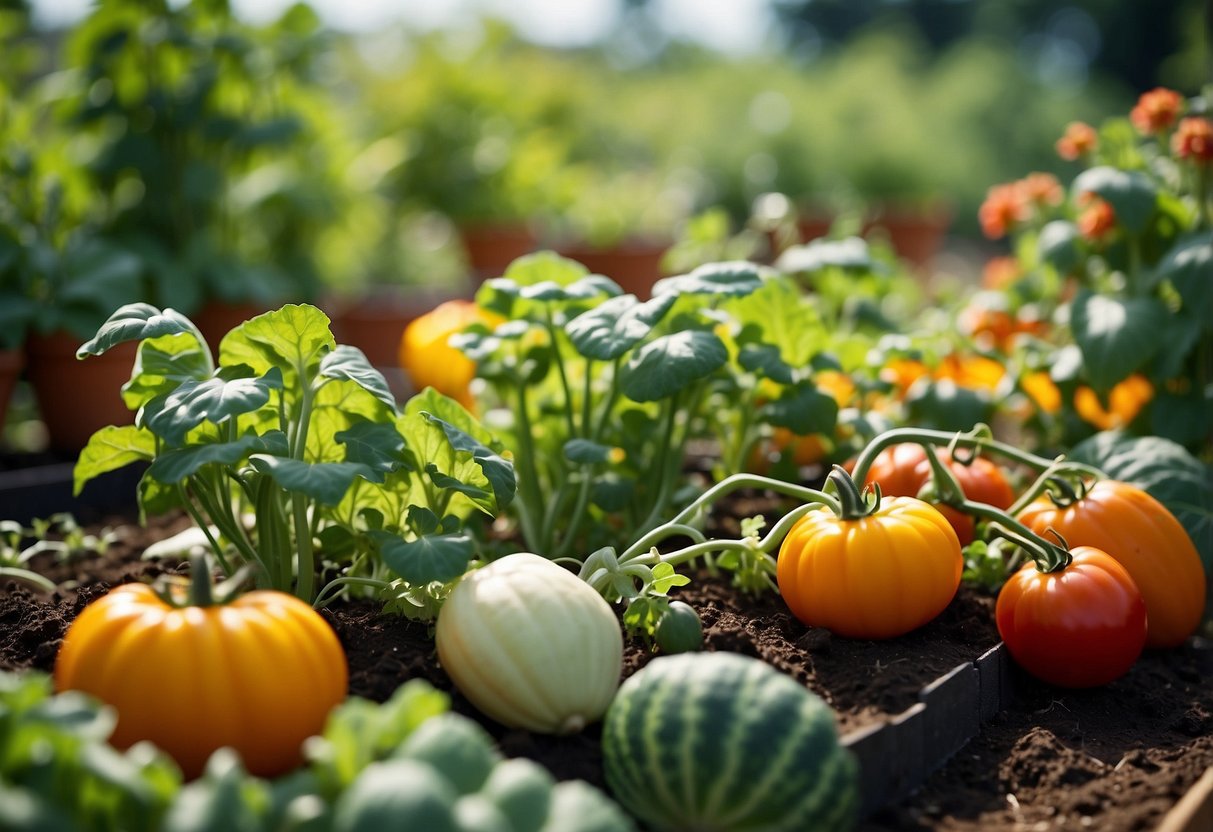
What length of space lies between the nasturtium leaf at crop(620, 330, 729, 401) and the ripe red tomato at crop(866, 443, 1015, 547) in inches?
23.1

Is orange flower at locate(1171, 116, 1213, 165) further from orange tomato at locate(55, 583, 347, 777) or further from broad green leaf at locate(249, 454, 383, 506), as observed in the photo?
orange tomato at locate(55, 583, 347, 777)

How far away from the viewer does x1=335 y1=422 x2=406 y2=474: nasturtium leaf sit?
211 centimetres

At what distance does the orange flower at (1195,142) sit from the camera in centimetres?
307

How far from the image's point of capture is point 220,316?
4.43 meters

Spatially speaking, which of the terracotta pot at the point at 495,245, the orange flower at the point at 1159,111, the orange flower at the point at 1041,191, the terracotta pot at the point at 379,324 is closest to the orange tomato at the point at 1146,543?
the orange flower at the point at 1159,111

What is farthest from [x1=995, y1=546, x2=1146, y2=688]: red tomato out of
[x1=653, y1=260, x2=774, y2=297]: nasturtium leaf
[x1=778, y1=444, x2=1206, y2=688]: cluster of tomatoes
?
[x1=653, y1=260, x2=774, y2=297]: nasturtium leaf

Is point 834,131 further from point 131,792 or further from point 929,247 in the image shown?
point 131,792

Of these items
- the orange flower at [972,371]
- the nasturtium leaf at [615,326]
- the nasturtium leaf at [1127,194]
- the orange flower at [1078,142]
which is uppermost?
the orange flower at [1078,142]

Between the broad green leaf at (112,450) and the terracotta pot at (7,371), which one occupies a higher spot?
the broad green leaf at (112,450)

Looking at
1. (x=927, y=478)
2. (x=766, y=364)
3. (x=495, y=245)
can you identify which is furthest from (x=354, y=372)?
(x=495, y=245)

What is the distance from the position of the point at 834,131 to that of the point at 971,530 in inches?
252

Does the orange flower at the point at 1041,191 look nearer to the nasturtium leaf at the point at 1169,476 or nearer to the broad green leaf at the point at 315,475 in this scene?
the nasturtium leaf at the point at 1169,476

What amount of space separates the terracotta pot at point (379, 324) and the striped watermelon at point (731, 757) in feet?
10.6

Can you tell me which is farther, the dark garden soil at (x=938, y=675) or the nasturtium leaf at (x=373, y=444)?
the nasturtium leaf at (x=373, y=444)
